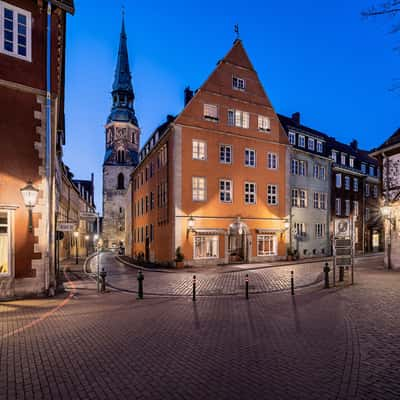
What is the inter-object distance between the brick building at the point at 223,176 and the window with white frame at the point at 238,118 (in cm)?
9

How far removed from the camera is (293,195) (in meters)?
31.1

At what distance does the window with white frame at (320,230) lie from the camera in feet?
109

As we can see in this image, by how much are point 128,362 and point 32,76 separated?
38.0ft

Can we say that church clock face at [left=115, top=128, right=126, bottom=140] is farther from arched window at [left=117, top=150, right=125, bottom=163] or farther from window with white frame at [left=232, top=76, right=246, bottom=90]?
window with white frame at [left=232, top=76, right=246, bottom=90]

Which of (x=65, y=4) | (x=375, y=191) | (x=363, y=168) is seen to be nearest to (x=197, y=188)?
(x=65, y=4)

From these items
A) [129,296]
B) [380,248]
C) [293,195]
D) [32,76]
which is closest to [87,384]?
[129,296]

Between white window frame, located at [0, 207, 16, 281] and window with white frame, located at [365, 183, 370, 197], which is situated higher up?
window with white frame, located at [365, 183, 370, 197]

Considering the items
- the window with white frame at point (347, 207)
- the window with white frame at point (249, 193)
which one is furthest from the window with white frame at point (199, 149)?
the window with white frame at point (347, 207)

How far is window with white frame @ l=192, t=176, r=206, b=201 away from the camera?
2403cm

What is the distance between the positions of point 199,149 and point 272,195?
8509 mm

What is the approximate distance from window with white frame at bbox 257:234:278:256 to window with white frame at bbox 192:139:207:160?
349 inches

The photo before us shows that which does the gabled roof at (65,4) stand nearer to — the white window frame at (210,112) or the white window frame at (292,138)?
the white window frame at (210,112)

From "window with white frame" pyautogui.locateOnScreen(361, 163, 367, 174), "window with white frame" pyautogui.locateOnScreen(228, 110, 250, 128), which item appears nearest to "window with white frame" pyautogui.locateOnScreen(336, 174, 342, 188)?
"window with white frame" pyautogui.locateOnScreen(361, 163, 367, 174)

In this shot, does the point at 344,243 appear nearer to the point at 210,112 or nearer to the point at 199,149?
the point at 199,149
